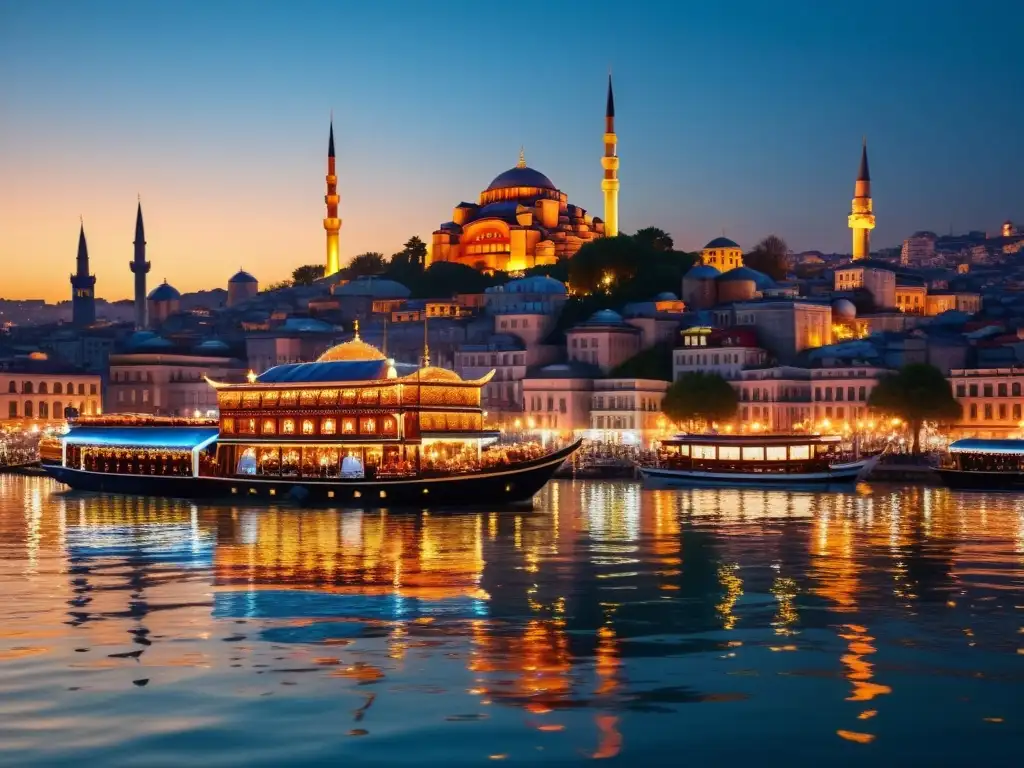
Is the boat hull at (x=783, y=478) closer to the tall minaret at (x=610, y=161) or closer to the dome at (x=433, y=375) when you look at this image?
the dome at (x=433, y=375)

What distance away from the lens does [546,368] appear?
11444cm

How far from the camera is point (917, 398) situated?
9088cm

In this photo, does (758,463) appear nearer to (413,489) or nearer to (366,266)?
(413,489)

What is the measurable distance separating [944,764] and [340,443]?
136ft

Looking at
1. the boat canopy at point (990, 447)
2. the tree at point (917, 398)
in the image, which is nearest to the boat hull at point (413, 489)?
the boat canopy at point (990, 447)

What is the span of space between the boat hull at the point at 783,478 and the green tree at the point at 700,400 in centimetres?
2617

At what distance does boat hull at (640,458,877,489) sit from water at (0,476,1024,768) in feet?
104

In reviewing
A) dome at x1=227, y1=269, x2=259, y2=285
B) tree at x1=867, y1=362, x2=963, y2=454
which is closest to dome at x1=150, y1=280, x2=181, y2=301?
dome at x1=227, y1=269, x2=259, y2=285

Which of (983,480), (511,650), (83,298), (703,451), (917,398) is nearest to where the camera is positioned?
(511,650)

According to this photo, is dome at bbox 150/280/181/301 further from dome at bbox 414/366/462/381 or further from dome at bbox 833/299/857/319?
dome at bbox 414/366/462/381

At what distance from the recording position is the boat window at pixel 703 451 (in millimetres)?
74500

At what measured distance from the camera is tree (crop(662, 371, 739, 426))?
100 m

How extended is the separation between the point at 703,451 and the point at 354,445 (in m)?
24.0

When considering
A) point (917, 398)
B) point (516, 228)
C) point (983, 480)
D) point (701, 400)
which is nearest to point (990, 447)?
point (983, 480)
